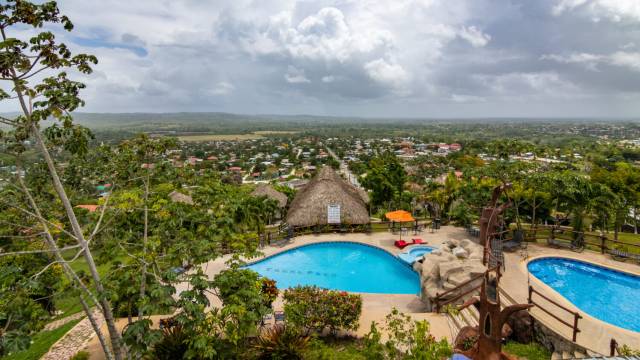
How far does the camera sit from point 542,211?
63.5 ft

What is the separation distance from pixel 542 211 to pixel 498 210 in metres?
11.2

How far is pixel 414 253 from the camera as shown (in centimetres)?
1539

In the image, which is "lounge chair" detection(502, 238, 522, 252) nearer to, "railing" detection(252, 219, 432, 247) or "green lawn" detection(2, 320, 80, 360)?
"railing" detection(252, 219, 432, 247)

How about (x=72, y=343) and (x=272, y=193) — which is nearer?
(x=72, y=343)

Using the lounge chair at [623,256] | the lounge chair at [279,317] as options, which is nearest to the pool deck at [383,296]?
the lounge chair at [279,317]

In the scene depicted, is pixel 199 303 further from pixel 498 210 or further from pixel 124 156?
pixel 498 210

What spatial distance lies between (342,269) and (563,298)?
8.39m

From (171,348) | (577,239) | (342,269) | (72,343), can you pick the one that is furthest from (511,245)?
(72,343)

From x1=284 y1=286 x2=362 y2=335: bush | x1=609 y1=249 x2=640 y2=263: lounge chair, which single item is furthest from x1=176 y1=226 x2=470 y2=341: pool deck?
x1=609 y1=249 x2=640 y2=263: lounge chair

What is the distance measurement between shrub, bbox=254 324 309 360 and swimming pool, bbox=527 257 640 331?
31.4ft

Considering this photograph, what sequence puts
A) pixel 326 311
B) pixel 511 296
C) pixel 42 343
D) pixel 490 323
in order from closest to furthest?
pixel 490 323
pixel 326 311
pixel 42 343
pixel 511 296

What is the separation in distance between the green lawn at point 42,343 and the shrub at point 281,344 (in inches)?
225

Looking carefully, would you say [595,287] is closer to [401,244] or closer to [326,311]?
[401,244]

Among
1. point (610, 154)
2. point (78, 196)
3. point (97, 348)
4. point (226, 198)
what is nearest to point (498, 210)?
point (226, 198)
